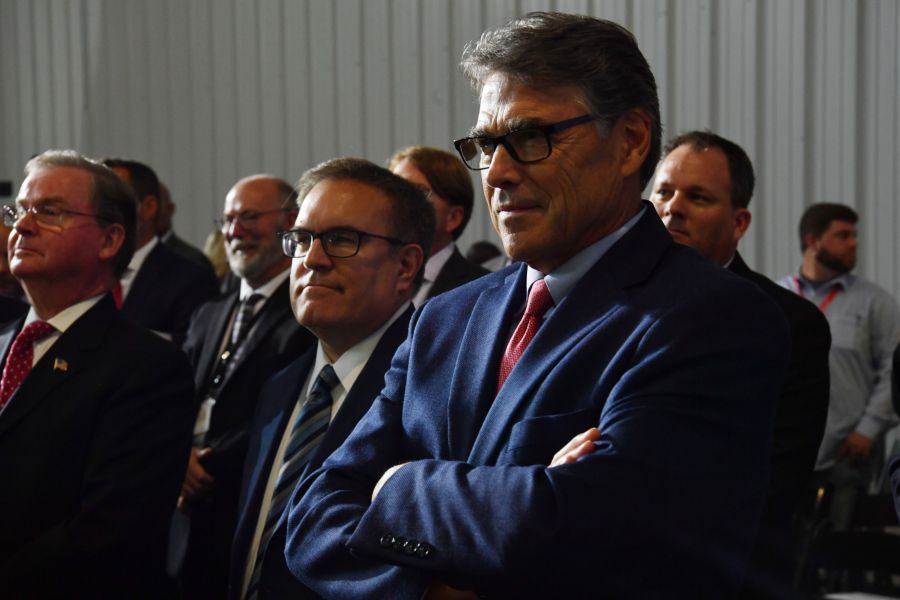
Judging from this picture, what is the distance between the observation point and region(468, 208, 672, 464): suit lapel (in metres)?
1.82

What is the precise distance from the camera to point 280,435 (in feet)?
9.65

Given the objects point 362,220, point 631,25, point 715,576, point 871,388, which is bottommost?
point 871,388

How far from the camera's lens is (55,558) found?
2.77 meters

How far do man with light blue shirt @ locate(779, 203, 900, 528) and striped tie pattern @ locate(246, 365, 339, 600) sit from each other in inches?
131

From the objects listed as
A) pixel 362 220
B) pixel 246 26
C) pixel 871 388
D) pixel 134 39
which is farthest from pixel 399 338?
pixel 134 39

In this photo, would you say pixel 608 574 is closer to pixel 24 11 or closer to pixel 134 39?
pixel 134 39

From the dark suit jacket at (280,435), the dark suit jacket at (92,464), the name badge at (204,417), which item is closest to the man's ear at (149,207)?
the name badge at (204,417)

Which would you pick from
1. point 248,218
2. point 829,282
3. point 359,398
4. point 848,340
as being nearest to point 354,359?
point 359,398

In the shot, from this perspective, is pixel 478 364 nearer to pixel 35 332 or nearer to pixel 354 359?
pixel 354 359

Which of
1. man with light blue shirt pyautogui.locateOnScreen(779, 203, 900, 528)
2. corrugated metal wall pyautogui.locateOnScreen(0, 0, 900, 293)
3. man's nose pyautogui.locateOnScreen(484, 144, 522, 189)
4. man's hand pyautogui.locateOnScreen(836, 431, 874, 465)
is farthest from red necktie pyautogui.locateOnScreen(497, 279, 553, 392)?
corrugated metal wall pyautogui.locateOnScreen(0, 0, 900, 293)

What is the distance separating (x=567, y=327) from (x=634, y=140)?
14.1 inches

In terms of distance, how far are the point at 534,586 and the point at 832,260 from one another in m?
4.66

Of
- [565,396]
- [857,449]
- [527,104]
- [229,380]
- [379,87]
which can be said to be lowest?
[857,449]

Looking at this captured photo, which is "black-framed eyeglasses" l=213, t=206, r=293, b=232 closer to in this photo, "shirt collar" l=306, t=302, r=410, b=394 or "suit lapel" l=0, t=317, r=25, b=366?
"suit lapel" l=0, t=317, r=25, b=366
